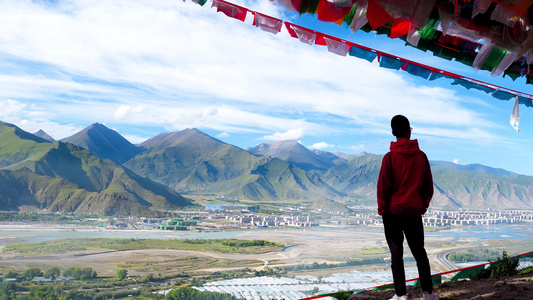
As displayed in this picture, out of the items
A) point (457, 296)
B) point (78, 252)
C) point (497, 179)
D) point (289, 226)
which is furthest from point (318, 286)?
point (497, 179)

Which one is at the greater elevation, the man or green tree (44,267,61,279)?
the man

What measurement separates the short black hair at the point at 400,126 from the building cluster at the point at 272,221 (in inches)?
2434

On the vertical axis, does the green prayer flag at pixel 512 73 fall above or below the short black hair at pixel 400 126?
above

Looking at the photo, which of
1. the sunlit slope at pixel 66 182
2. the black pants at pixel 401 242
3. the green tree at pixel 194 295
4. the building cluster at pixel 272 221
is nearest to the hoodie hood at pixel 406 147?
the black pants at pixel 401 242

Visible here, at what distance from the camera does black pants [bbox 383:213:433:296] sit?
2293 millimetres

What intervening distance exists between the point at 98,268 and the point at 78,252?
8647mm

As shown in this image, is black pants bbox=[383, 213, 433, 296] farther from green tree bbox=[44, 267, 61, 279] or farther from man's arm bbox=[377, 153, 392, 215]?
green tree bbox=[44, 267, 61, 279]

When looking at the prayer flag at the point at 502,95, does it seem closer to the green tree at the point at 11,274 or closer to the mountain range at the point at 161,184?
the green tree at the point at 11,274

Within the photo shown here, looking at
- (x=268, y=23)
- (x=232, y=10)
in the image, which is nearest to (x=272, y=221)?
(x=268, y=23)

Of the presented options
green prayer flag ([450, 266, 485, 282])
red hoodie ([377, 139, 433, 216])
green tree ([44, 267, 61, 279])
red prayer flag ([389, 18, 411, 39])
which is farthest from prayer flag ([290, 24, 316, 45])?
green tree ([44, 267, 61, 279])

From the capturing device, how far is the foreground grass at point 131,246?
43625 millimetres

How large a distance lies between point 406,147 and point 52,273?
4005cm

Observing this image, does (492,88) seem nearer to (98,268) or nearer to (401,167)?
(401,167)

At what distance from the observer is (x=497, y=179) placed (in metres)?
145
